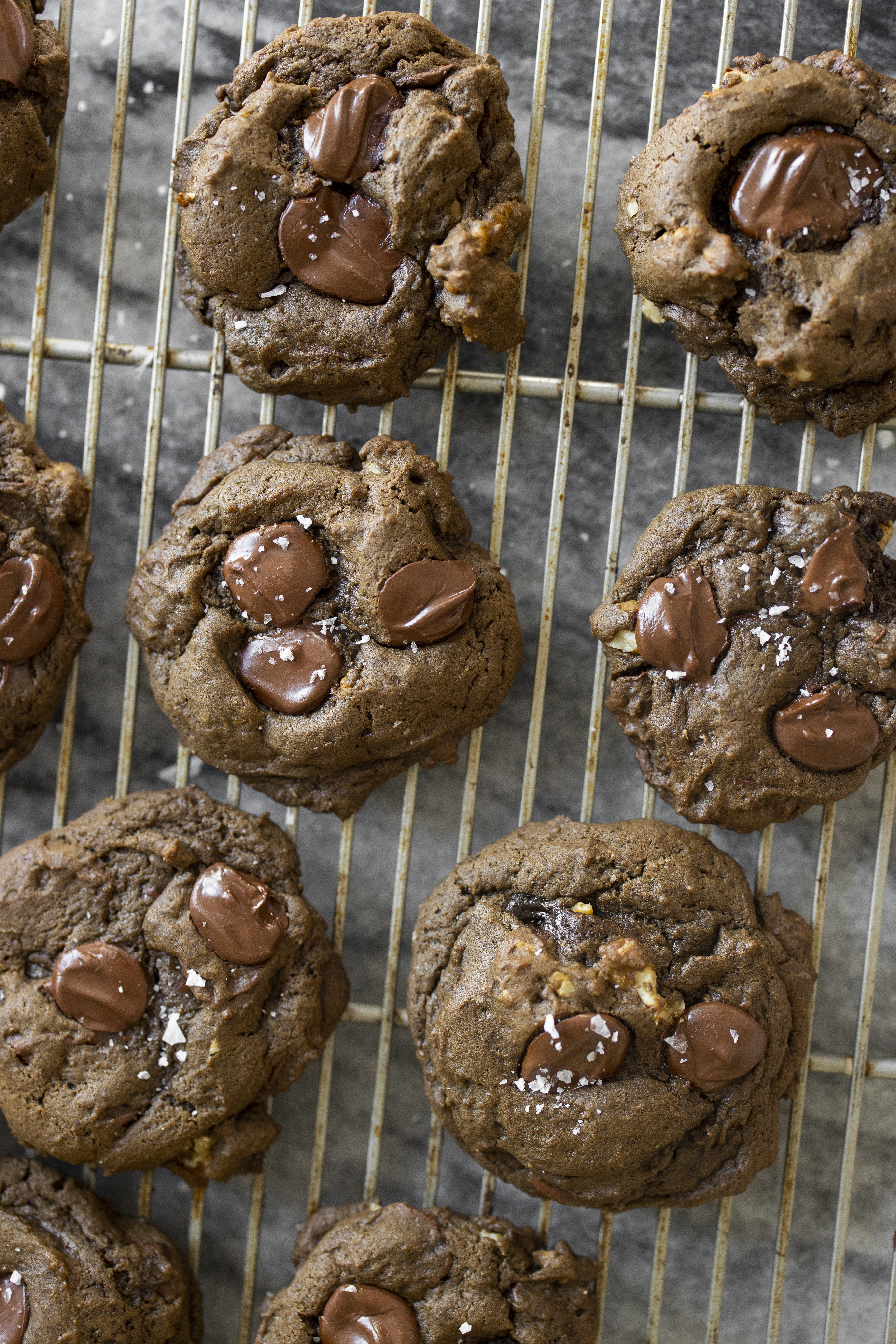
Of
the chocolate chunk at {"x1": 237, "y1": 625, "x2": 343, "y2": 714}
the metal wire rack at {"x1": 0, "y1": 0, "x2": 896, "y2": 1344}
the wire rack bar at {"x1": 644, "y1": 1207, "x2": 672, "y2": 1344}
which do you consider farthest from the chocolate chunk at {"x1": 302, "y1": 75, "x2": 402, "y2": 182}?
the wire rack bar at {"x1": 644, "y1": 1207, "x2": 672, "y2": 1344}

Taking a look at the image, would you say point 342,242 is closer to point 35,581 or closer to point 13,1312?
point 35,581

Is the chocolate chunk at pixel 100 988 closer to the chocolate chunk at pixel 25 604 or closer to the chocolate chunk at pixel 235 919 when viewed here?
the chocolate chunk at pixel 235 919

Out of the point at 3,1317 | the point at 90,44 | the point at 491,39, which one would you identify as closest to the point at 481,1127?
the point at 3,1317

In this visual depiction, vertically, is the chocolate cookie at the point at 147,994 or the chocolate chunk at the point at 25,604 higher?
the chocolate chunk at the point at 25,604

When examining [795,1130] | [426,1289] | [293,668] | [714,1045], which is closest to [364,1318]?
[426,1289]

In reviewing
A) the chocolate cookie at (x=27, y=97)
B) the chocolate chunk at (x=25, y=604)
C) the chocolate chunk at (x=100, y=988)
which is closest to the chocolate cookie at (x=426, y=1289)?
the chocolate chunk at (x=100, y=988)
